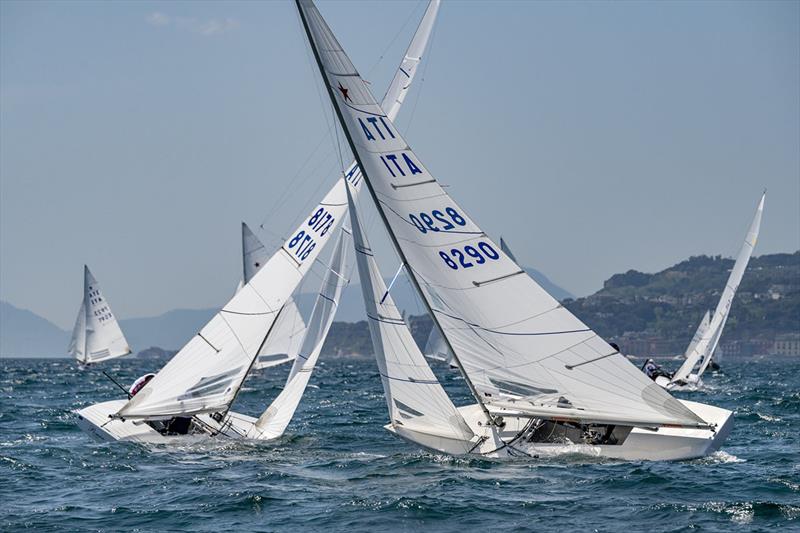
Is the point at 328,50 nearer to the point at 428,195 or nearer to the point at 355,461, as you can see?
the point at 428,195

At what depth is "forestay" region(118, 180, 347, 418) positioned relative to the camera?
2098 cm

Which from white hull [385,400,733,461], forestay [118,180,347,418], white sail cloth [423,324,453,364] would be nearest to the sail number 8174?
white hull [385,400,733,461]

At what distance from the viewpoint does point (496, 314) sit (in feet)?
58.6

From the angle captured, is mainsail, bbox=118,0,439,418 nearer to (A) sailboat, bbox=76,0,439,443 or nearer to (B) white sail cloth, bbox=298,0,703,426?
(A) sailboat, bbox=76,0,439,443

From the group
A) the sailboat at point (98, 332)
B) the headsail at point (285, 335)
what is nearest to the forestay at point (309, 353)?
the headsail at point (285, 335)

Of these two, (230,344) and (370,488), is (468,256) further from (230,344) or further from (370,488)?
(230,344)

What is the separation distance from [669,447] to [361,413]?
42.6 ft

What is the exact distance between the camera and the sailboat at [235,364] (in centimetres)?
2111

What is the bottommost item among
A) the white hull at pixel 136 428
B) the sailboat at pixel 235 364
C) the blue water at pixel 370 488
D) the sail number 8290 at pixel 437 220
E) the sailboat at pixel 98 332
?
the blue water at pixel 370 488

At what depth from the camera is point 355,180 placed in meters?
23.7

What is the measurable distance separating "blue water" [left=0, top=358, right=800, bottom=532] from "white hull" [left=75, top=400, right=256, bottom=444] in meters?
0.37

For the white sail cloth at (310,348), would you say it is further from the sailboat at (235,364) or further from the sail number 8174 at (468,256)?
the sail number 8174 at (468,256)

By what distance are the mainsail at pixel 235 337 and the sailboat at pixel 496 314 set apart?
3.83 metres

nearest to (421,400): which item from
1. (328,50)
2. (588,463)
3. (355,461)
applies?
(355,461)
